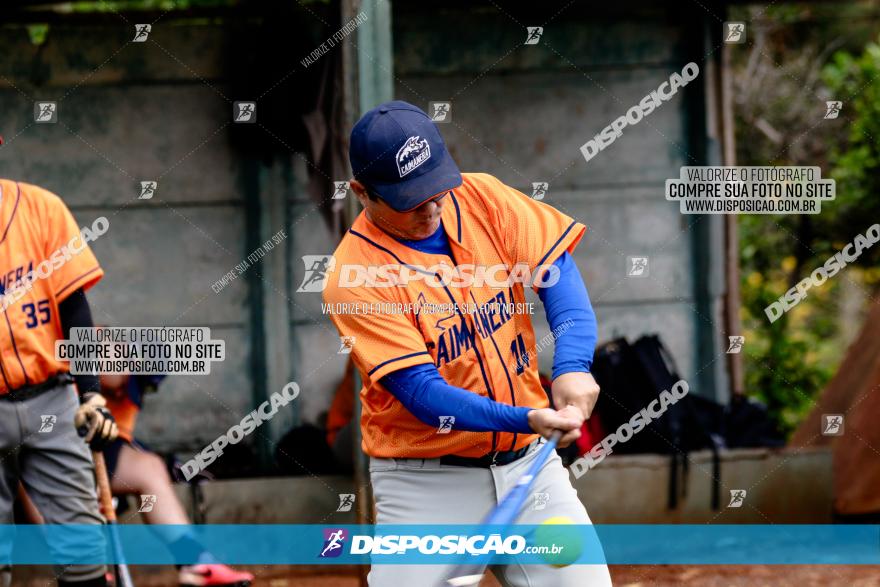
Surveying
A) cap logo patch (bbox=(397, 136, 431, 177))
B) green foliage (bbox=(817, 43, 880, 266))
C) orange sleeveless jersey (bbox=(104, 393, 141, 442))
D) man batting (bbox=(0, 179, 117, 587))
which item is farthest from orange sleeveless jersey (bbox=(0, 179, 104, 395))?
green foliage (bbox=(817, 43, 880, 266))

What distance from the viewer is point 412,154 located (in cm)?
280

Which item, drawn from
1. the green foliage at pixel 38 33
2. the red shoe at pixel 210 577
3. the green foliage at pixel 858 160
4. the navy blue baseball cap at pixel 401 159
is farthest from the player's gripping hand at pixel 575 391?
the green foliage at pixel 858 160

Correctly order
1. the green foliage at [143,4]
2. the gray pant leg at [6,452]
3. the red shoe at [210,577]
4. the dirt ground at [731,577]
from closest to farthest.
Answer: the gray pant leg at [6,452] < the red shoe at [210,577] < the dirt ground at [731,577] < the green foliage at [143,4]

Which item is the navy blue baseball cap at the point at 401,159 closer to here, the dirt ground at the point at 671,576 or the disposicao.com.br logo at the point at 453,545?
the disposicao.com.br logo at the point at 453,545

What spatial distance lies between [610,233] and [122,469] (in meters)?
Result: 3.00

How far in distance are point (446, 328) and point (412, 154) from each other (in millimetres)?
447

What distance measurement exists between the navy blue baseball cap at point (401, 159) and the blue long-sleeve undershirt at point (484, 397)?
19 cm

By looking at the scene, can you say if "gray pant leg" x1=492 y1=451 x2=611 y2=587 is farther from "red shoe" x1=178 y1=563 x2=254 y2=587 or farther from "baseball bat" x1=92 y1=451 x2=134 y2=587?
"red shoe" x1=178 y1=563 x2=254 y2=587

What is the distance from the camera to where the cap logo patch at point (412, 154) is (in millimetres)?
2783

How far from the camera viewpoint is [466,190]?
10.0 ft

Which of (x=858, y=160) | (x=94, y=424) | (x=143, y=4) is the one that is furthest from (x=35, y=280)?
(x=858, y=160)

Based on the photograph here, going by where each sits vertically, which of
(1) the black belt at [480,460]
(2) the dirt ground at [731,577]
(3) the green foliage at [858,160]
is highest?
(3) the green foliage at [858,160]

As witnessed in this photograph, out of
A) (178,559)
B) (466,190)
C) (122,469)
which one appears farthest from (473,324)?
(122,469)

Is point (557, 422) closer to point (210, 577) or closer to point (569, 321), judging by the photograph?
point (569, 321)
